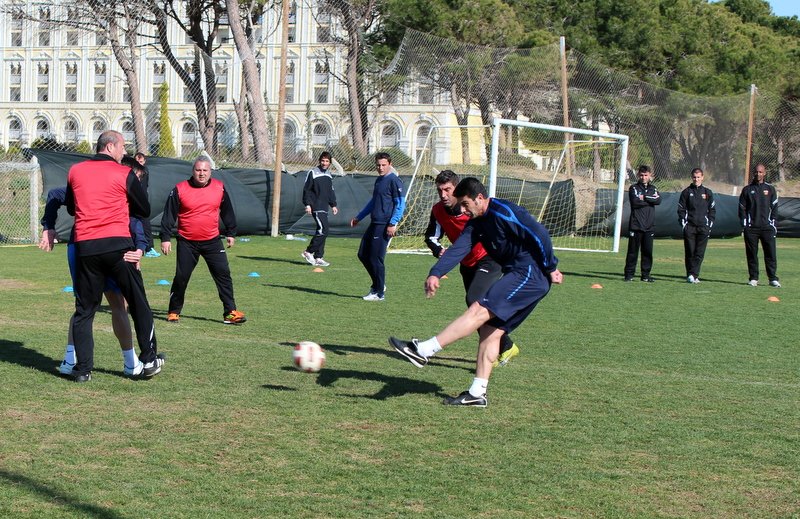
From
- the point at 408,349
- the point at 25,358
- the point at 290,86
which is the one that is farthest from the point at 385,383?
the point at 290,86

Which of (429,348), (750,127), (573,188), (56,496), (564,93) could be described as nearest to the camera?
(56,496)

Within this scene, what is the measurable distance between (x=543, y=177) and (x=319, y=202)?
10.6 metres

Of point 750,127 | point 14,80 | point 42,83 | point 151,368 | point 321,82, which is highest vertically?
point 14,80

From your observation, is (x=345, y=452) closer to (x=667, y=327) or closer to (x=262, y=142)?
(x=667, y=327)

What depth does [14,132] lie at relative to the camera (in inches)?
1174

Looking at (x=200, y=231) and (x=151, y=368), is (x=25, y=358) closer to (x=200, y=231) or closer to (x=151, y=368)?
(x=151, y=368)

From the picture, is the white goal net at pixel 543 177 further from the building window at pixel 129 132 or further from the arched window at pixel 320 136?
the building window at pixel 129 132

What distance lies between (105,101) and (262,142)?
415cm

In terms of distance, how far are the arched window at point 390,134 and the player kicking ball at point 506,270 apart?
20.3m

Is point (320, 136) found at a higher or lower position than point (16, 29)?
lower

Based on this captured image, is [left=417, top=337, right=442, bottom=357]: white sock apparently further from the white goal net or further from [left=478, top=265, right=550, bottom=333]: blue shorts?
the white goal net

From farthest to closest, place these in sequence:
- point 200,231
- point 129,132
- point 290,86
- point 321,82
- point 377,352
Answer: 1. point 290,86
2. point 321,82
3. point 129,132
4. point 200,231
5. point 377,352

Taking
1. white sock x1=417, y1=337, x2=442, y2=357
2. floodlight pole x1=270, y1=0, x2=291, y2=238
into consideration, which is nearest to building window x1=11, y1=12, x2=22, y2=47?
floodlight pole x1=270, y1=0, x2=291, y2=238

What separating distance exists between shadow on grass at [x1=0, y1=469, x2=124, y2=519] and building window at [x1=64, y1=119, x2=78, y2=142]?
20.9 metres
